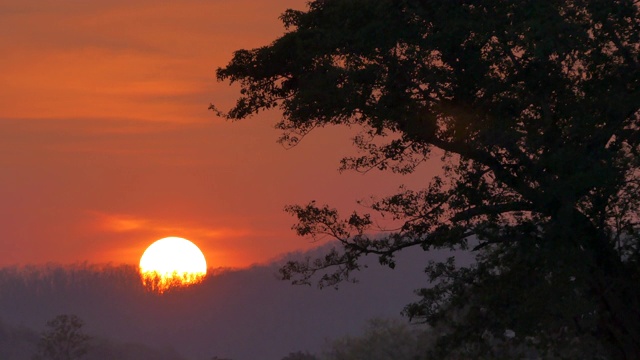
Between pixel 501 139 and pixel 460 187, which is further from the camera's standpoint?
pixel 460 187

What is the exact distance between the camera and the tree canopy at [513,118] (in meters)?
23.5

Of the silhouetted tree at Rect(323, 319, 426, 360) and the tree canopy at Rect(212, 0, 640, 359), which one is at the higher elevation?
the silhouetted tree at Rect(323, 319, 426, 360)

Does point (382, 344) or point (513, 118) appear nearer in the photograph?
point (513, 118)

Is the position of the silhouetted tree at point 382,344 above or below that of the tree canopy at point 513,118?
above

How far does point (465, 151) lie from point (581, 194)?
2.85m

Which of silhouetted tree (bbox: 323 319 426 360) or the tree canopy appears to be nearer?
the tree canopy

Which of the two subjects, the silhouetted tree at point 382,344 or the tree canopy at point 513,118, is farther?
the silhouetted tree at point 382,344

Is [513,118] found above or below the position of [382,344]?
A: below

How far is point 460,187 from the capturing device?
980 inches

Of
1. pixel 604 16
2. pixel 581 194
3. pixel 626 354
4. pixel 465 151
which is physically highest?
pixel 604 16

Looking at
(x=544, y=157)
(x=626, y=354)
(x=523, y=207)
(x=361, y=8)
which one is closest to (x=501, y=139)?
(x=544, y=157)

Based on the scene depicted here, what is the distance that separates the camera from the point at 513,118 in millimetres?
24047

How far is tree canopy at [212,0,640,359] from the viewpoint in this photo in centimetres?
2350

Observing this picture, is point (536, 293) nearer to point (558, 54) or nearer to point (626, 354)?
point (626, 354)
